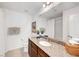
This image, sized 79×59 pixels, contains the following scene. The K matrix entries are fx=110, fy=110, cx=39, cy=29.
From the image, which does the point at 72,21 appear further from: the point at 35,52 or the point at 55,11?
the point at 35,52

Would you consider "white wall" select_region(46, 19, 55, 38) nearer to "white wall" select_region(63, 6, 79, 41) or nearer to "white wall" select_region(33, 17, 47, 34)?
"white wall" select_region(33, 17, 47, 34)

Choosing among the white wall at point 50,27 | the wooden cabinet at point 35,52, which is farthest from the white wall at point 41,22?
the wooden cabinet at point 35,52

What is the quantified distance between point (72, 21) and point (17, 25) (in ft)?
2.23

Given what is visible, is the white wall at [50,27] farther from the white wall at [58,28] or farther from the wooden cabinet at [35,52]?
the wooden cabinet at [35,52]

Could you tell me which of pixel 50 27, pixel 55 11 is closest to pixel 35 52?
pixel 50 27

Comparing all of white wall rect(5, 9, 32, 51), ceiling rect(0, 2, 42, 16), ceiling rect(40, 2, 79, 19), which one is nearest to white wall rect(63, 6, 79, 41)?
ceiling rect(40, 2, 79, 19)

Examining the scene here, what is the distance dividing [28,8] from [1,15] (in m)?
0.33

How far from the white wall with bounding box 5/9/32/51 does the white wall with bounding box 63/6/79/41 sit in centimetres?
47

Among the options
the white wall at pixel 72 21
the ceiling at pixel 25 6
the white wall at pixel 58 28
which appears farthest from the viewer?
the white wall at pixel 58 28

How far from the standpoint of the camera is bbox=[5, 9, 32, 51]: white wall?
1.31 meters

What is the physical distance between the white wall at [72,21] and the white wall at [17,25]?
0.47 meters

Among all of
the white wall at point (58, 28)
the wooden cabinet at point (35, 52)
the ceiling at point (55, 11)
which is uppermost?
the ceiling at point (55, 11)

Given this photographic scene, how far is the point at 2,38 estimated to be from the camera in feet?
4.28

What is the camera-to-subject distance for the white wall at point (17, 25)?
4.30 ft
